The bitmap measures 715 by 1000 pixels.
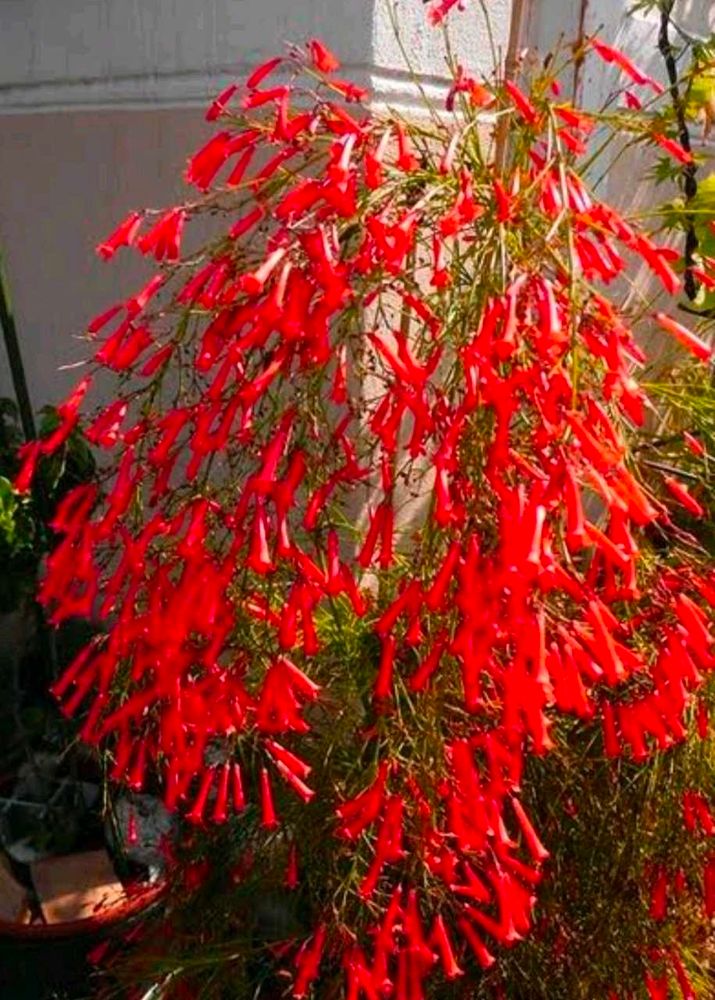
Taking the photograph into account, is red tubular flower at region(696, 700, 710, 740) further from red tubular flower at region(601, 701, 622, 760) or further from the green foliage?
the green foliage

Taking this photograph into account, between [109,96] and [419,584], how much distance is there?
1872 millimetres

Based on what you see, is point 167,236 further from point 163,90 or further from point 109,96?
point 109,96

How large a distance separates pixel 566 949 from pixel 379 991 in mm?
495

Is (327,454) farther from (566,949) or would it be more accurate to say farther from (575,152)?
(566,949)

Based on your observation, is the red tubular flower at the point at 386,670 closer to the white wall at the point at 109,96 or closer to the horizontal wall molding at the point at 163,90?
the horizontal wall molding at the point at 163,90

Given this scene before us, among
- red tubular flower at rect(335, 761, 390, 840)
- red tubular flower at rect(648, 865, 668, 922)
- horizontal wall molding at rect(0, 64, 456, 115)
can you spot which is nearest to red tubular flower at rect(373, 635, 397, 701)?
red tubular flower at rect(335, 761, 390, 840)

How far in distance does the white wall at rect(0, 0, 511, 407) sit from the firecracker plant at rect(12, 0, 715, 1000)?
67 cm

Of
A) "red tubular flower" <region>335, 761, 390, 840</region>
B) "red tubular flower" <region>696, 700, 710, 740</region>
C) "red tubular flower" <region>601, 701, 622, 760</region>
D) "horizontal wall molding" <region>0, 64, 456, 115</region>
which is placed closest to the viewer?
"red tubular flower" <region>335, 761, 390, 840</region>

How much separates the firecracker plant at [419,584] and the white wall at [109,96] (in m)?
0.67

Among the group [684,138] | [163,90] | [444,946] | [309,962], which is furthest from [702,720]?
[163,90]

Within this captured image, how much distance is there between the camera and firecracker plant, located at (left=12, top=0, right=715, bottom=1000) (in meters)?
1.56

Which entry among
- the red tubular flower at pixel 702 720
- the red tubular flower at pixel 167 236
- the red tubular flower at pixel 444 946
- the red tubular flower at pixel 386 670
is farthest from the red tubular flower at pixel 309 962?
the red tubular flower at pixel 167 236

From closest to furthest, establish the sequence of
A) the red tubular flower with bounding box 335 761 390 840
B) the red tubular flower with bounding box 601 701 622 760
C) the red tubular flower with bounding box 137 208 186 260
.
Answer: the red tubular flower with bounding box 137 208 186 260 → the red tubular flower with bounding box 335 761 390 840 → the red tubular flower with bounding box 601 701 622 760

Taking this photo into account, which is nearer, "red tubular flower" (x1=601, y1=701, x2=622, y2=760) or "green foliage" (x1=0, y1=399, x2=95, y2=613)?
"red tubular flower" (x1=601, y1=701, x2=622, y2=760)
